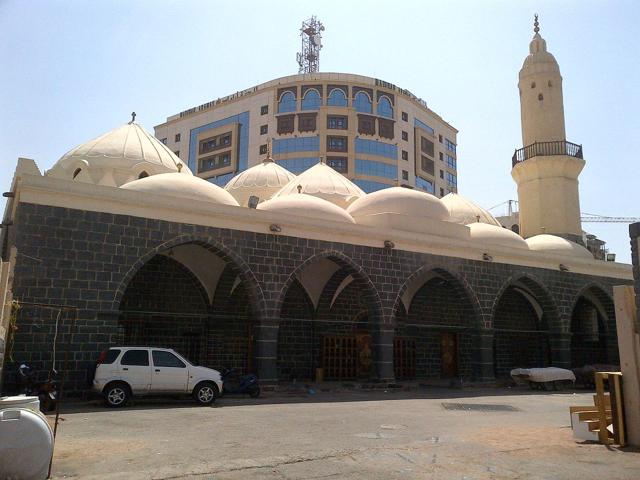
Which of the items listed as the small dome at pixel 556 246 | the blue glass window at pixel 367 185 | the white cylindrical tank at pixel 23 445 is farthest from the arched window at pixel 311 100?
the white cylindrical tank at pixel 23 445

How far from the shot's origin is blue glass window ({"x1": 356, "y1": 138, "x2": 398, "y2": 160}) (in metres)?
48.1

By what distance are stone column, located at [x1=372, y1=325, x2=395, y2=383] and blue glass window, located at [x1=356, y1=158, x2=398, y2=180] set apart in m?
31.7

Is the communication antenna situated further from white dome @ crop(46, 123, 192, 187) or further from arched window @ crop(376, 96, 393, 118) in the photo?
white dome @ crop(46, 123, 192, 187)

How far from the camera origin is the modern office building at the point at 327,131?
4762cm

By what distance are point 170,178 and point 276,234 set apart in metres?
3.32

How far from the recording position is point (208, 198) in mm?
15148

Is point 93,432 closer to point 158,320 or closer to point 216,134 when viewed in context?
point 158,320

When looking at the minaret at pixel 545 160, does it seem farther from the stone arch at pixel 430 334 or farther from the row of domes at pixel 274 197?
the stone arch at pixel 430 334

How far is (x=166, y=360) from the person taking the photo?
11328 mm

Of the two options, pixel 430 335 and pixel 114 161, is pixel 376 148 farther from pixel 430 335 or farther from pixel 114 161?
pixel 114 161

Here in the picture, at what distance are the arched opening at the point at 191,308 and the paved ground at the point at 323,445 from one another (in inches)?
A: 175

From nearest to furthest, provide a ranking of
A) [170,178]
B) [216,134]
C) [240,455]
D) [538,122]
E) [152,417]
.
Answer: [240,455], [152,417], [170,178], [538,122], [216,134]

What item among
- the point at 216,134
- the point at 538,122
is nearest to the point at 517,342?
the point at 538,122

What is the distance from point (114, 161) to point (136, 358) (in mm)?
9084
